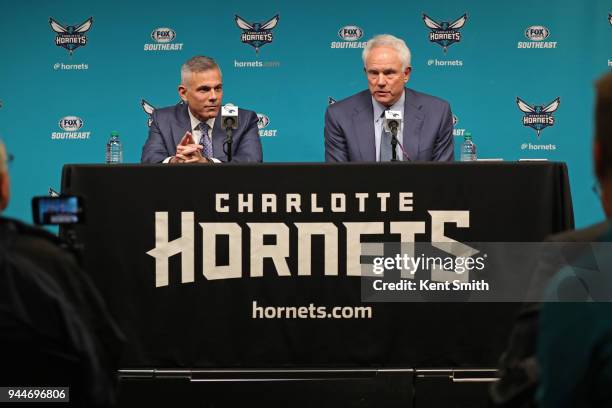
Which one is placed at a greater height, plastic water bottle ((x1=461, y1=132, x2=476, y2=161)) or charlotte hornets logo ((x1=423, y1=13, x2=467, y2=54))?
charlotte hornets logo ((x1=423, y1=13, x2=467, y2=54))

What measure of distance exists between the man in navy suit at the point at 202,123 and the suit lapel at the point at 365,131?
53 cm

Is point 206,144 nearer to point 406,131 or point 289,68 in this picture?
point 406,131

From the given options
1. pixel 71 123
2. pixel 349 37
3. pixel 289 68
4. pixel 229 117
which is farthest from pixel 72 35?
pixel 229 117

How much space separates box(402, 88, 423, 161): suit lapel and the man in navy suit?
78 cm

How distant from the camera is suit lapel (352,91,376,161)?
14.6 ft

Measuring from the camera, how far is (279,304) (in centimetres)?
337

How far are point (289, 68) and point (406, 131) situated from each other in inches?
93.9

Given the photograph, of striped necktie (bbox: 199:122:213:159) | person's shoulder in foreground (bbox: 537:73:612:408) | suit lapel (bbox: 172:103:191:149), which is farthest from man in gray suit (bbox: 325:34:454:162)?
person's shoulder in foreground (bbox: 537:73:612:408)

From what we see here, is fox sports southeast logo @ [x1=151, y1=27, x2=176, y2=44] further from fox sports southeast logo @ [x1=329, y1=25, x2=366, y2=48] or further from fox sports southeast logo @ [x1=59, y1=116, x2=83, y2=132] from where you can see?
fox sports southeast logo @ [x1=329, y1=25, x2=366, y2=48]

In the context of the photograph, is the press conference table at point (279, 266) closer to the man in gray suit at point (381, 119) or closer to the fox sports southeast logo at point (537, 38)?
the man in gray suit at point (381, 119)

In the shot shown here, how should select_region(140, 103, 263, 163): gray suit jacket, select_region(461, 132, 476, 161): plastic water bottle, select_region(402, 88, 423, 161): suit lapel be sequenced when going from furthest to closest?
select_region(461, 132, 476, 161): plastic water bottle
select_region(140, 103, 263, 163): gray suit jacket
select_region(402, 88, 423, 161): suit lapel

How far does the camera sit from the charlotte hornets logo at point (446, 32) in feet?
21.5

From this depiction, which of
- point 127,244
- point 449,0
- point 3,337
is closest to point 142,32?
A: point 449,0

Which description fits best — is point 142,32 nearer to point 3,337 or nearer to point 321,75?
point 321,75
